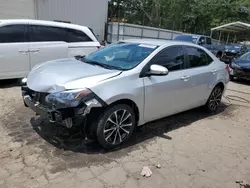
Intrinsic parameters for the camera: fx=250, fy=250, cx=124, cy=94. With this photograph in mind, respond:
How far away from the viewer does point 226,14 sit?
29.8m

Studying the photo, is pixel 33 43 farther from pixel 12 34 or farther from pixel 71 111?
pixel 71 111

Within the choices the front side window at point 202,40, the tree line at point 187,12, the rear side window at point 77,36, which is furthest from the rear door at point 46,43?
the tree line at point 187,12

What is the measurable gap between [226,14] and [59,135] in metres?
30.8

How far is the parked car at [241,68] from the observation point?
965cm

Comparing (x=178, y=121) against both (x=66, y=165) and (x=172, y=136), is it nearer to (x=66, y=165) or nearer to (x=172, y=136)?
(x=172, y=136)

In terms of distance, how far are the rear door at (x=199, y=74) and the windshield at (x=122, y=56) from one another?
0.95 m

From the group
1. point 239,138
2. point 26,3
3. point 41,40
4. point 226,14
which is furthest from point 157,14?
point 239,138

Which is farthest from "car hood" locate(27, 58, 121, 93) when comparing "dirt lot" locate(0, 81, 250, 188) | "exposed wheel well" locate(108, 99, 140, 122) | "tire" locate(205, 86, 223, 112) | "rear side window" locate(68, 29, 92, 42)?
"rear side window" locate(68, 29, 92, 42)

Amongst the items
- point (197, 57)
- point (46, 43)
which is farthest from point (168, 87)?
point (46, 43)

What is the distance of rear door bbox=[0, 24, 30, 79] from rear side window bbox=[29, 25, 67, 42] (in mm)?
201

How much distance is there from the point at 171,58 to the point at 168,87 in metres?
0.57

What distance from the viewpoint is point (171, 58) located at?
14.3ft

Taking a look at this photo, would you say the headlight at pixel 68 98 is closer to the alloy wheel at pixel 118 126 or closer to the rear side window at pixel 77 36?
the alloy wheel at pixel 118 126

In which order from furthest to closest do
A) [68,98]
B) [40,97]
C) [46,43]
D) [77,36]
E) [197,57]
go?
[77,36]
[46,43]
[197,57]
[40,97]
[68,98]
